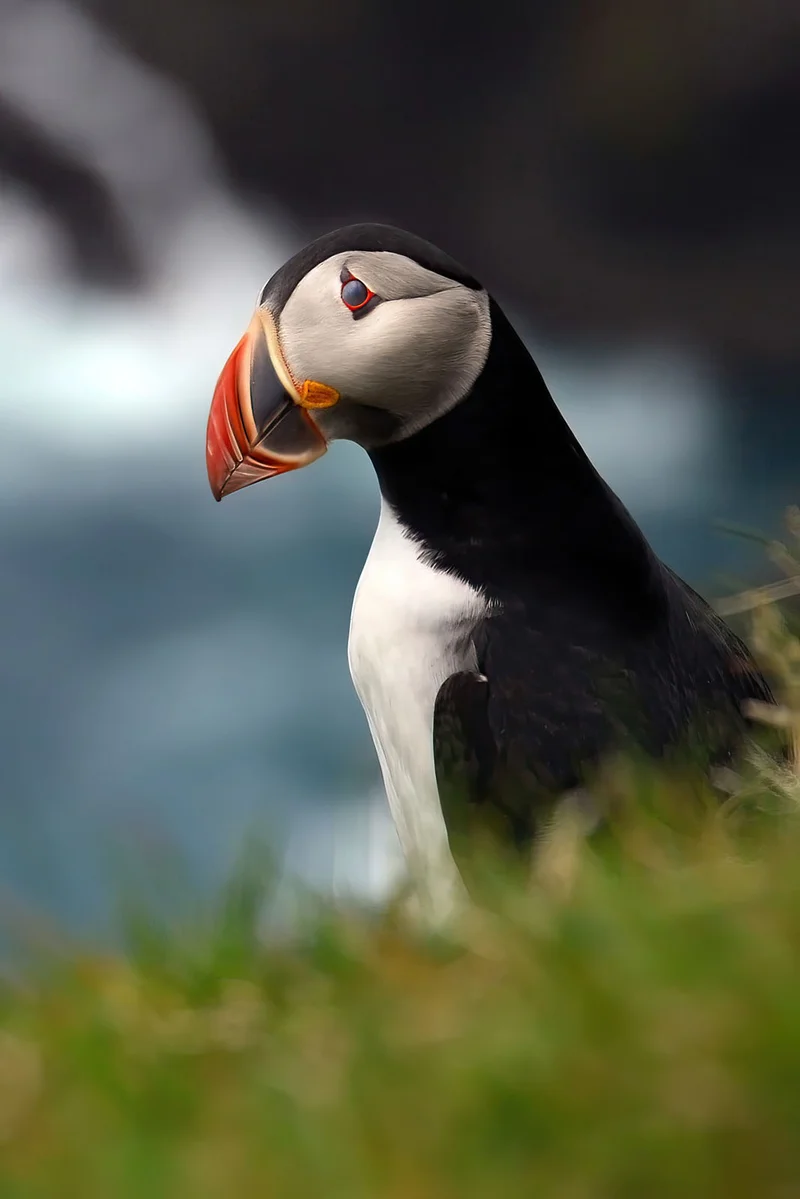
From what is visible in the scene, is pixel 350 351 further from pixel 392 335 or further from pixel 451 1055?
pixel 451 1055

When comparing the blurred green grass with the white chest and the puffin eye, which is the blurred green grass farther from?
the puffin eye

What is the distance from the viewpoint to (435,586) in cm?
186

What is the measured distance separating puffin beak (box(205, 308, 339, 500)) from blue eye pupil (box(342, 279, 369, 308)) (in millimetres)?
129

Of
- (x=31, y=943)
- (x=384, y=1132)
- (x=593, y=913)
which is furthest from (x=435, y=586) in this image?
(x=384, y=1132)

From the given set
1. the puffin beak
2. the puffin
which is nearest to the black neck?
the puffin

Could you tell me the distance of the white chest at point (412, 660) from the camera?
5.99 feet

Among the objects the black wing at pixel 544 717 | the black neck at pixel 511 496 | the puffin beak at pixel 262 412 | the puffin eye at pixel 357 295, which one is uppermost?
the puffin eye at pixel 357 295

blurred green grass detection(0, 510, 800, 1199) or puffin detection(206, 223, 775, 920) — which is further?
puffin detection(206, 223, 775, 920)

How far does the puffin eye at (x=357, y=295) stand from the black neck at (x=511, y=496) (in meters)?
0.20

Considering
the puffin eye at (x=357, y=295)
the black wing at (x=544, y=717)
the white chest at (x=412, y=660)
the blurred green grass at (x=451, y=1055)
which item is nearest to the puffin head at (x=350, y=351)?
the puffin eye at (x=357, y=295)

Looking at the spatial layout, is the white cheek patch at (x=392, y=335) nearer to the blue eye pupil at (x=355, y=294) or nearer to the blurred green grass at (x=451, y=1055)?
the blue eye pupil at (x=355, y=294)

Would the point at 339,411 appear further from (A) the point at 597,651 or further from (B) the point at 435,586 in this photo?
(A) the point at 597,651

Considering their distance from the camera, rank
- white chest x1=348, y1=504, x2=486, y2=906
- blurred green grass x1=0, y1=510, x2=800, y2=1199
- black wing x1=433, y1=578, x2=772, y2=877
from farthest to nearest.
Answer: white chest x1=348, y1=504, x2=486, y2=906
black wing x1=433, y1=578, x2=772, y2=877
blurred green grass x1=0, y1=510, x2=800, y2=1199

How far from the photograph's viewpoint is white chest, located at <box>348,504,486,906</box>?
183 cm
